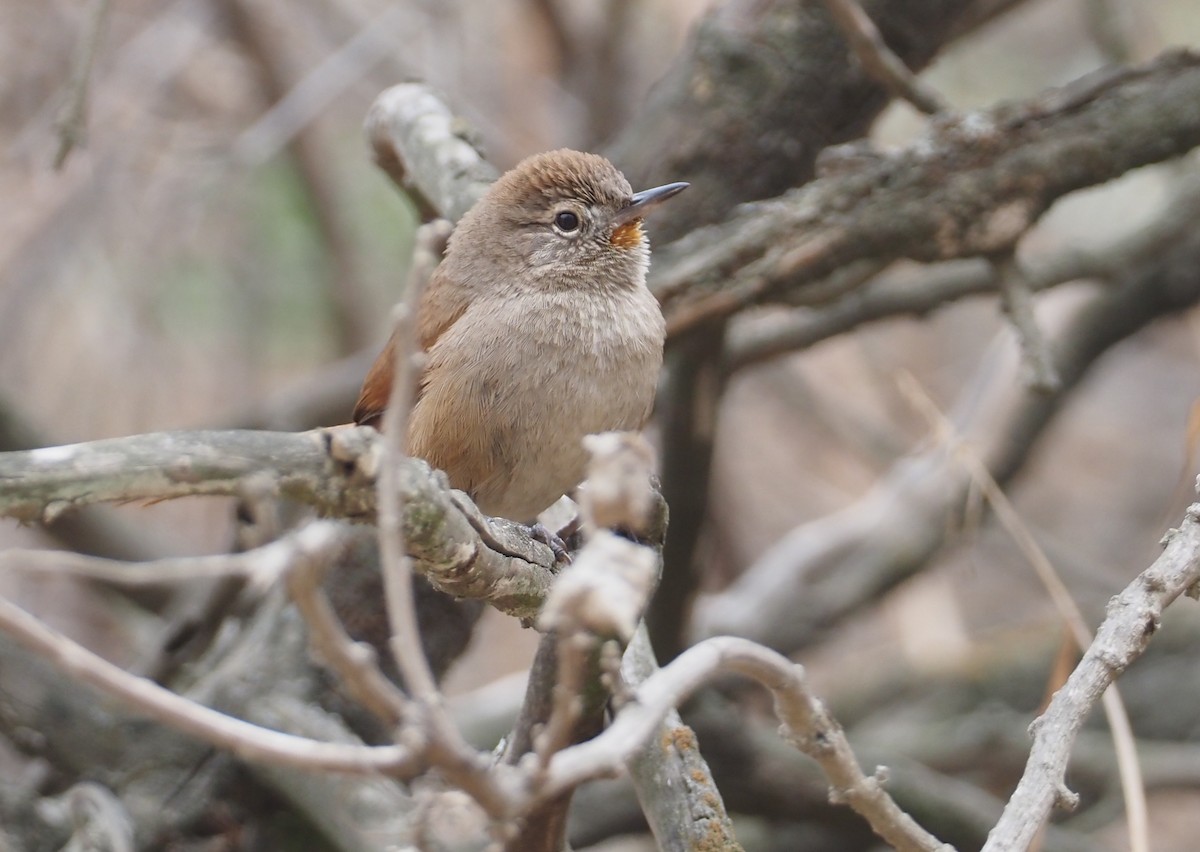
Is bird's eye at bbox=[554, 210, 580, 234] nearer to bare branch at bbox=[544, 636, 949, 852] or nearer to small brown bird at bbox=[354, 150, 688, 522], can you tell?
small brown bird at bbox=[354, 150, 688, 522]

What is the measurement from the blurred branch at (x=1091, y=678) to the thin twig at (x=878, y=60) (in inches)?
72.2

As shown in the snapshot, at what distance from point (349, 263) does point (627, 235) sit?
128 inches

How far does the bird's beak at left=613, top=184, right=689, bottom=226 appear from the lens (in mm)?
3385

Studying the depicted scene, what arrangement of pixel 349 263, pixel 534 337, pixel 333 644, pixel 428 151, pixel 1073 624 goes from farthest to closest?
pixel 349 263, pixel 428 151, pixel 534 337, pixel 1073 624, pixel 333 644

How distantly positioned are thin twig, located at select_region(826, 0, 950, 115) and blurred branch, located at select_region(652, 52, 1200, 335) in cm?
23

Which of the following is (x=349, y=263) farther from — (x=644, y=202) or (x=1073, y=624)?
(x=1073, y=624)

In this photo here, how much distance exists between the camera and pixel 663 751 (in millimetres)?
2344

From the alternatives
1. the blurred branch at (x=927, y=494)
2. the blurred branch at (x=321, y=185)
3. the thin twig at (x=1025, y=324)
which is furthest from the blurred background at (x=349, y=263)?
the thin twig at (x=1025, y=324)

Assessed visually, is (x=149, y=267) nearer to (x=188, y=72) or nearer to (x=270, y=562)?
(x=188, y=72)

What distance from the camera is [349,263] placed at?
6.41 metres

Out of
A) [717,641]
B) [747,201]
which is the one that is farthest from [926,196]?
[717,641]

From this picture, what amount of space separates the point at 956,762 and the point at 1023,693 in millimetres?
448

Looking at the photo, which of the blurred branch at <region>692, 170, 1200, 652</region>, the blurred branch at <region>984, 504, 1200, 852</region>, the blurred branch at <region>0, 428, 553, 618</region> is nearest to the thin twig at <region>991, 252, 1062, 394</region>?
the blurred branch at <region>984, 504, 1200, 852</region>

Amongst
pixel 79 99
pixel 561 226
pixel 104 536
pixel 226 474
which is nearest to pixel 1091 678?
pixel 226 474
